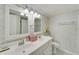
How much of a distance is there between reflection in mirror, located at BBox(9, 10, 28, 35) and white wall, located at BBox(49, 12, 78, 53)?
406 mm

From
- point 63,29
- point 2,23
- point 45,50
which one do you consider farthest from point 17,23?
point 63,29

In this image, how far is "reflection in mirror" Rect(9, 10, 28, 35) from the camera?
109 cm

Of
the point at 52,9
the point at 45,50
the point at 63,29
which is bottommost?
the point at 45,50

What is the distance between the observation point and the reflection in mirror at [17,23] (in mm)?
1092

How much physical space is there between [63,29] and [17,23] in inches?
28.1

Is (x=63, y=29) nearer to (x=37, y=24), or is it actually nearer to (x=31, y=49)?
(x=37, y=24)

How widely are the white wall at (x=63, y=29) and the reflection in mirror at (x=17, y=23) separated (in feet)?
1.33

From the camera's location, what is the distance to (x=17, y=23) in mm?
1143

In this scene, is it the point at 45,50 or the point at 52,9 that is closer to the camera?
the point at 45,50

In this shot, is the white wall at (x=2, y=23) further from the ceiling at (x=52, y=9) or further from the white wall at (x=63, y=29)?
the white wall at (x=63, y=29)

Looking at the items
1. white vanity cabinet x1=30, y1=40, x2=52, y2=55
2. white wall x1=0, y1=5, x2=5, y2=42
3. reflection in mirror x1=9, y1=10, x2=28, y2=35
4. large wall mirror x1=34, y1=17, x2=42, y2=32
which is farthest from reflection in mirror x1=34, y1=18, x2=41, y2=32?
white wall x1=0, y1=5, x2=5, y2=42

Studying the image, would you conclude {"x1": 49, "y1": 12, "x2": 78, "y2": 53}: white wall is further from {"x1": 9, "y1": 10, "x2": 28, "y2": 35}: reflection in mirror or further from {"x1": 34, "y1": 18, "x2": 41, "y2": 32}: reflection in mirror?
{"x1": 9, "y1": 10, "x2": 28, "y2": 35}: reflection in mirror

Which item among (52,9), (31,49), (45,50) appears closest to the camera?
(31,49)
